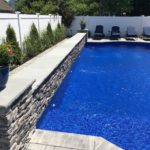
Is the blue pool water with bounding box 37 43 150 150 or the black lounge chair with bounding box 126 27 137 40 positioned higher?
the black lounge chair with bounding box 126 27 137 40

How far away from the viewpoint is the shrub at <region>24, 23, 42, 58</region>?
11.4m

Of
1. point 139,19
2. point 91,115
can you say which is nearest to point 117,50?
point 139,19

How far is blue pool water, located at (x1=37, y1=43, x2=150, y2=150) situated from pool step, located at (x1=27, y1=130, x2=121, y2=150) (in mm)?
958

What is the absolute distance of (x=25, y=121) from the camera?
4.59m

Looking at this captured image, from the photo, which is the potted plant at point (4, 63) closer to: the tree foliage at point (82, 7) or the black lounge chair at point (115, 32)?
the black lounge chair at point (115, 32)

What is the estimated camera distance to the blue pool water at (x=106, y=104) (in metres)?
5.98

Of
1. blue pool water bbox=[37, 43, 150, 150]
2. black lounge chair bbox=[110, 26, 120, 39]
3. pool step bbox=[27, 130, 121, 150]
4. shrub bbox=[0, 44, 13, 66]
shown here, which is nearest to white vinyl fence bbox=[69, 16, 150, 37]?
black lounge chair bbox=[110, 26, 120, 39]

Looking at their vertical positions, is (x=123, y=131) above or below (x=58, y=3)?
below

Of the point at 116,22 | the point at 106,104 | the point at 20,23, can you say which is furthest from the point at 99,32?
the point at 106,104

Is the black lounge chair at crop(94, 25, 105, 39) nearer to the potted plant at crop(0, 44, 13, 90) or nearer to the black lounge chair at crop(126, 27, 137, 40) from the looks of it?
the black lounge chair at crop(126, 27, 137, 40)

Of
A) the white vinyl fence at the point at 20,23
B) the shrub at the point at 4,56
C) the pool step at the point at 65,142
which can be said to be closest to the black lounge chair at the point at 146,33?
the white vinyl fence at the point at 20,23

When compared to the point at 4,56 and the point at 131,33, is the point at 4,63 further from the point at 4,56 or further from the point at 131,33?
the point at 131,33

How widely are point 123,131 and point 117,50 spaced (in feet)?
40.2

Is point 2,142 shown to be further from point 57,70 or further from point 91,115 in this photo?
point 57,70
